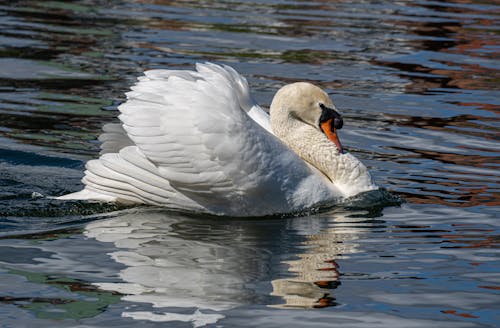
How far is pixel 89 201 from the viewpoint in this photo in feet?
28.7

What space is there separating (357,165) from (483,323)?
9.97ft

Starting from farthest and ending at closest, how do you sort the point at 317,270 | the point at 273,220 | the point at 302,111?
1. the point at 302,111
2. the point at 273,220
3. the point at 317,270

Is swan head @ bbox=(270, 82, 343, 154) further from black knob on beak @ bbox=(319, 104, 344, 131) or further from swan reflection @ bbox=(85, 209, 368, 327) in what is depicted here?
swan reflection @ bbox=(85, 209, 368, 327)

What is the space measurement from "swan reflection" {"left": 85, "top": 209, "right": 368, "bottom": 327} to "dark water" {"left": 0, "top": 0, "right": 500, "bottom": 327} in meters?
0.02

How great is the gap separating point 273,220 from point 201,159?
0.72 metres

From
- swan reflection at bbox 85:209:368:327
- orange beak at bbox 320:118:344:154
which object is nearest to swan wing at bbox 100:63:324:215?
swan reflection at bbox 85:209:368:327

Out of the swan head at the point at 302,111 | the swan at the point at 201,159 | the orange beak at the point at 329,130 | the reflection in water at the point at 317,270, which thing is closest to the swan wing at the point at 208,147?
the swan at the point at 201,159

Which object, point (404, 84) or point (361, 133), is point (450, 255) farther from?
point (404, 84)

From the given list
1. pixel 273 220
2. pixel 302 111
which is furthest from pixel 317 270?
pixel 302 111

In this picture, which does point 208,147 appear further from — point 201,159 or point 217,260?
point 217,260

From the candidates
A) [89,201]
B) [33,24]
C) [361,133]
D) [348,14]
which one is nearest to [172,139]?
[89,201]

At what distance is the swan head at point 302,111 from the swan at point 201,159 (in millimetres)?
252

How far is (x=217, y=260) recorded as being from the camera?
726cm

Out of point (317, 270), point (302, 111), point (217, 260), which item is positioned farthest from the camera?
point (302, 111)
